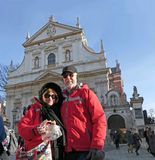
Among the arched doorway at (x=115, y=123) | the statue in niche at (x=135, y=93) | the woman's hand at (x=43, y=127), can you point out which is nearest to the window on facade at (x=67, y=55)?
the arched doorway at (x=115, y=123)

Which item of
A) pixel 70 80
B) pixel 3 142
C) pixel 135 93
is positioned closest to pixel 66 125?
pixel 70 80

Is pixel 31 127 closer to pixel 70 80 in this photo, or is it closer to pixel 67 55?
pixel 70 80

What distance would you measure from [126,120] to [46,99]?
72.3ft

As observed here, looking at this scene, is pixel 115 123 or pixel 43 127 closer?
pixel 43 127

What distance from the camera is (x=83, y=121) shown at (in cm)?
301

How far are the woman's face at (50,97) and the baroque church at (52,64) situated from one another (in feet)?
78.0

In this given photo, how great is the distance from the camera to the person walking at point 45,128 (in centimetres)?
273

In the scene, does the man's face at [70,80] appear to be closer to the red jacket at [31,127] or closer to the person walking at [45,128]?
the person walking at [45,128]

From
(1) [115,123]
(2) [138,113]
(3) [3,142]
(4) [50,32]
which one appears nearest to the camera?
(3) [3,142]

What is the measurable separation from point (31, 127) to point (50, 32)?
3286 centimetres

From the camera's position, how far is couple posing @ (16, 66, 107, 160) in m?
2.74

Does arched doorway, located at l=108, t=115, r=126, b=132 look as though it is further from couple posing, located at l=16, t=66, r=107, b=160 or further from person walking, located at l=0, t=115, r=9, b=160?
couple posing, located at l=16, t=66, r=107, b=160

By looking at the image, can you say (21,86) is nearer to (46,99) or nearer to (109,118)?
(109,118)

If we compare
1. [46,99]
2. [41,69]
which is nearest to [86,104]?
[46,99]
